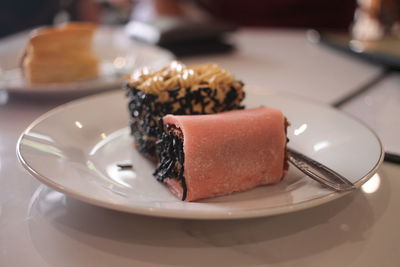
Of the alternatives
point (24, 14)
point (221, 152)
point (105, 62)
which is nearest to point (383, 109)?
point (221, 152)

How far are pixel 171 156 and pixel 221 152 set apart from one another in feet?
0.28

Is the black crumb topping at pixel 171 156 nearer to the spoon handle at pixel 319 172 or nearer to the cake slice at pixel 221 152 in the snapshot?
the cake slice at pixel 221 152

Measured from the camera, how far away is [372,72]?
153 cm

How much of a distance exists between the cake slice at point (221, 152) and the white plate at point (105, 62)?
1.70ft

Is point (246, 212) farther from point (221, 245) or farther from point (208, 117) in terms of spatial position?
point (208, 117)

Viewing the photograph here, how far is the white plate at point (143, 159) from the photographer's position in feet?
1.85

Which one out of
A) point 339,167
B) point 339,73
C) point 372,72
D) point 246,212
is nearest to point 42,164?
point 246,212

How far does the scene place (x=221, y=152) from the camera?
0.65m

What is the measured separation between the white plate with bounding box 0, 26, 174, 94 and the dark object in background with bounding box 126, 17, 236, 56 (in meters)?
0.10

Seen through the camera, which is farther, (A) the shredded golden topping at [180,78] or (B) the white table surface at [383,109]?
(B) the white table surface at [383,109]

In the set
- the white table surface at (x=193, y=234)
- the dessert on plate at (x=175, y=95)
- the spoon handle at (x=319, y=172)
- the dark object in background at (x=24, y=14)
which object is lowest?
the dark object in background at (x=24, y=14)

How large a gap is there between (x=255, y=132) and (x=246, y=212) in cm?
17

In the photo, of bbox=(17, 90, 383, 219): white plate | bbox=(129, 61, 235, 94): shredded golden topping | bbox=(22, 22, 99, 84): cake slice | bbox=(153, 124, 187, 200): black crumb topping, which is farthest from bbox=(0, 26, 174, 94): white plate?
bbox=(153, 124, 187, 200): black crumb topping

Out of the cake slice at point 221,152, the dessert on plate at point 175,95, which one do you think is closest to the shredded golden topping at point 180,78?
the dessert on plate at point 175,95
